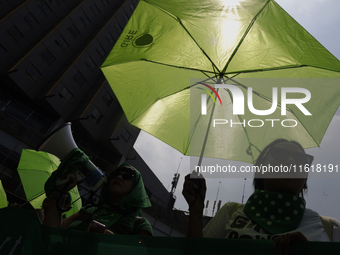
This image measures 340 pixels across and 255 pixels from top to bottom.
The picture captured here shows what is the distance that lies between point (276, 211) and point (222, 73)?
2.05 m

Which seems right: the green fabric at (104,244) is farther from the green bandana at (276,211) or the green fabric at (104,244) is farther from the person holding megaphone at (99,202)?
the green bandana at (276,211)

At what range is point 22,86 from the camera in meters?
17.0

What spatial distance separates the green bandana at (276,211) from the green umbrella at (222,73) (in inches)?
43.7

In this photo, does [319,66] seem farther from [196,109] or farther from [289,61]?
[196,109]

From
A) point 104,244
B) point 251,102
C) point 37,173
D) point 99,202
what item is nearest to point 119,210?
point 99,202

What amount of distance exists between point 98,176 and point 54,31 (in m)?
22.3

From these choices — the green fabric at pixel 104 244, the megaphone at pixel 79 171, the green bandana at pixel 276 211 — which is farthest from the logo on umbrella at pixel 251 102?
the green fabric at pixel 104 244

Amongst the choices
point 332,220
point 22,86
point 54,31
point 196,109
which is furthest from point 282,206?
point 54,31

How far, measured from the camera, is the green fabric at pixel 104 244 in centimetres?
123

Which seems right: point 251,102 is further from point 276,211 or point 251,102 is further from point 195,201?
point 195,201

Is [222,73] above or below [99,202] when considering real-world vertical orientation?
above

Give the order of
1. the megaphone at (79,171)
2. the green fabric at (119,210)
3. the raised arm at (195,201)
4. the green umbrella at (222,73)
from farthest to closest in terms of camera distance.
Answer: the green umbrella at (222,73), the green fabric at (119,210), the megaphone at (79,171), the raised arm at (195,201)

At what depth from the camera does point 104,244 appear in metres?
1.52

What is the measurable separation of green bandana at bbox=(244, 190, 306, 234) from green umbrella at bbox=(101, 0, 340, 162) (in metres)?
1.11
